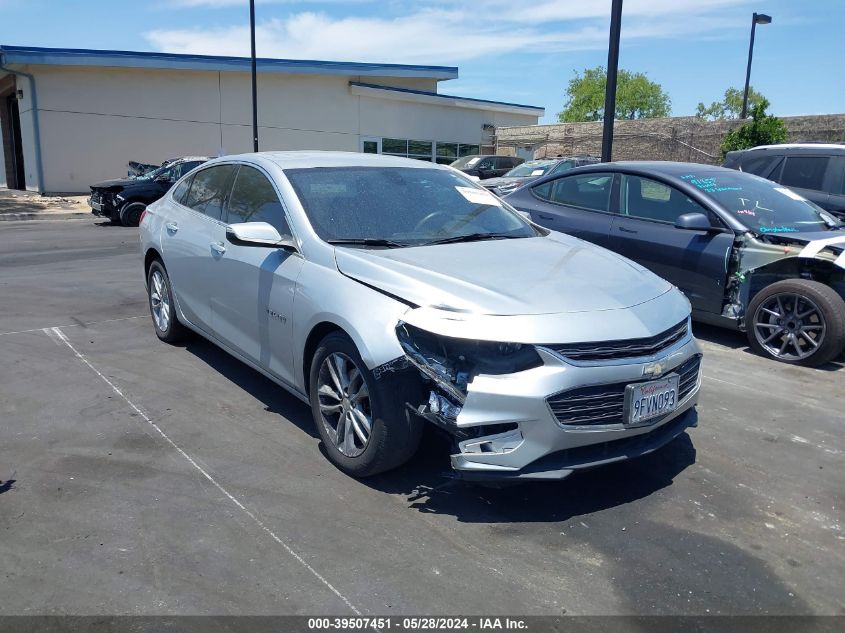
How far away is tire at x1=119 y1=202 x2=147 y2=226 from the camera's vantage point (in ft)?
58.0

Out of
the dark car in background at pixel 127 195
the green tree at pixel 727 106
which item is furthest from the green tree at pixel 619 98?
the dark car in background at pixel 127 195

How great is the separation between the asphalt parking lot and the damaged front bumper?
34 cm

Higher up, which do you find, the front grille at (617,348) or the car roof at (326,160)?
the car roof at (326,160)

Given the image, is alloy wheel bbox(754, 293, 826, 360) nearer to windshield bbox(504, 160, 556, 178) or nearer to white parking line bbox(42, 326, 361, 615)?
white parking line bbox(42, 326, 361, 615)

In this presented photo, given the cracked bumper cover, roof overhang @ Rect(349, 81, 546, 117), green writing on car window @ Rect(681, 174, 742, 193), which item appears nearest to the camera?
the cracked bumper cover

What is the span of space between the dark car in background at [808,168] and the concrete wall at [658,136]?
14.2m

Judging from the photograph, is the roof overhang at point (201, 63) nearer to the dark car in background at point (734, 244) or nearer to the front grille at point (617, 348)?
the dark car in background at point (734, 244)

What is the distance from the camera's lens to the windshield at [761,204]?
674 cm

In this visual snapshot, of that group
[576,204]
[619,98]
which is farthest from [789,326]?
[619,98]

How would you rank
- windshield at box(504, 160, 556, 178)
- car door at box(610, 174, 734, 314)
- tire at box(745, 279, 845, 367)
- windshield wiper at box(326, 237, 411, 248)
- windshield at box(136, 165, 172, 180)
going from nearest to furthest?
windshield wiper at box(326, 237, 411, 248), tire at box(745, 279, 845, 367), car door at box(610, 174, 734, 314), windshield at box(136, 165, 172, 180), windshield at box(504, 160, 556, 178)

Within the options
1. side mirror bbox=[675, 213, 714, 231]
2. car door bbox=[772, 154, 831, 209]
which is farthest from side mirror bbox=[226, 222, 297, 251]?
car door bbox=[772, 154, 831, 209]

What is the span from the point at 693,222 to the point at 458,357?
381 centimetres

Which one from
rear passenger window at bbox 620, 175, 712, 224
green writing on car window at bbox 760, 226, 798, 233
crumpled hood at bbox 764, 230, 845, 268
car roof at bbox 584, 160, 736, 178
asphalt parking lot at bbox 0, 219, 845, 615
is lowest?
asphalt parking lot at bbox 0, 219, 845, 615

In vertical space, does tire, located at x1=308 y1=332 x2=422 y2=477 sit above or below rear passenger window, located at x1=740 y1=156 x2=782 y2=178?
below
